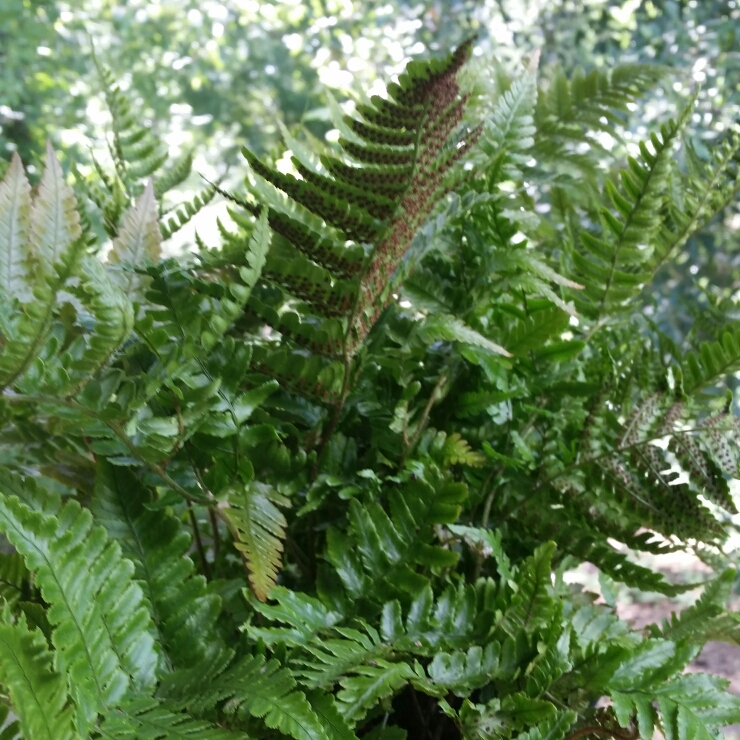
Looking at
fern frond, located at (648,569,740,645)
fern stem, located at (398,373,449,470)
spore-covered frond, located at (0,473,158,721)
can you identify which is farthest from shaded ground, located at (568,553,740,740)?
spore-covered frond, located at (0,473,158,721)

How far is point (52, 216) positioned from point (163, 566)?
20 centimetres

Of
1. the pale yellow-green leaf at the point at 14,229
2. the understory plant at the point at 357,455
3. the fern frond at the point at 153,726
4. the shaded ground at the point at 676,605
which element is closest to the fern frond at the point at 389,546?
the understory plant at the point at 357,455

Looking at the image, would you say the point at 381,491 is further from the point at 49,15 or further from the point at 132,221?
the point at 49,15

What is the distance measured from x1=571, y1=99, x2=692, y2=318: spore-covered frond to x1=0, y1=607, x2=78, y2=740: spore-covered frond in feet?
1.21

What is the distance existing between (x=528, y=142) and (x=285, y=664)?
36 cm

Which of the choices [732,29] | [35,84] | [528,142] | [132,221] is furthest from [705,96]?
[35,84]

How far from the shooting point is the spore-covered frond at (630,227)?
400 mm

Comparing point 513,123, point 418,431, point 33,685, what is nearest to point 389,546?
point 418,431

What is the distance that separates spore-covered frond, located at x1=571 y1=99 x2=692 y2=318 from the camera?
0.40 meters

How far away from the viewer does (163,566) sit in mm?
346

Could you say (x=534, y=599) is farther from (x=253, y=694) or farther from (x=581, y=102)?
(x=581, y=102)

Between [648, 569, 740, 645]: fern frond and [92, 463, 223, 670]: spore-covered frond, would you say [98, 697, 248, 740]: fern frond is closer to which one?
[92, 463, 223, 670]: spore-covered frond

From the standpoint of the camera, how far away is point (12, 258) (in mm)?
335

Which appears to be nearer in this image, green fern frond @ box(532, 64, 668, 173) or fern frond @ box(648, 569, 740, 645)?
fern frond @ box(648, 569, 740, 645)
